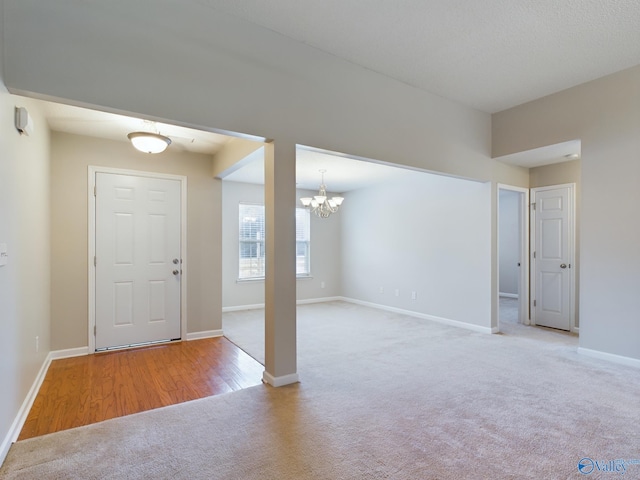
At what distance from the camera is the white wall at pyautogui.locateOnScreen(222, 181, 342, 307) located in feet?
21.2

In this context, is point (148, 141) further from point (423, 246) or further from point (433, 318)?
point (433, 318)

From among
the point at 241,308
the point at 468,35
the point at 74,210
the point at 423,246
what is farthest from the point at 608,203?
the point at 74,210

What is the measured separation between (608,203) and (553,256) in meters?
1.58

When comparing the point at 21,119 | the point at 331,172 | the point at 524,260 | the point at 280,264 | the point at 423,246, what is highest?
the point at 331,172

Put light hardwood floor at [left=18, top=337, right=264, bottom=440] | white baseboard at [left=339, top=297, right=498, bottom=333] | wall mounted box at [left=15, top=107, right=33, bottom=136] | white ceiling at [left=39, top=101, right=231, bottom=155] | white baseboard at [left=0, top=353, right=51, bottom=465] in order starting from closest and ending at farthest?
white baseboard at [left=0, top=353, right=51, bottom=465] → wall mounted box at [left=15, top=107, right=33, bottom=136] → light hardwood floor at [left=18, top=337, right=264, bottom=440] → white ceiling at [left=39, top=101, right=231, bottom=155] → white baseboard at [left=339, top=297, right=498, bottom=333]

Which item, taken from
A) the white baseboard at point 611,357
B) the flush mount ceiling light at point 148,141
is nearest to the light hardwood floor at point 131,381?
the flush mount ceiling light at point 148,141

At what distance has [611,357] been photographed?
3.61m

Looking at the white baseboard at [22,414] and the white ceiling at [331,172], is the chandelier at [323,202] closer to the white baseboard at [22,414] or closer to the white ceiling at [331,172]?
the white ceiling at [331,172]

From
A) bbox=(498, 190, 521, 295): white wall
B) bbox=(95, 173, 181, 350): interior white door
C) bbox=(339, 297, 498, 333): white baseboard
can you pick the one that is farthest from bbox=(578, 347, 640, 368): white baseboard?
bbox=(95, 173, 181, 350): interior white door

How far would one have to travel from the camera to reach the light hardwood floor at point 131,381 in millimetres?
2520

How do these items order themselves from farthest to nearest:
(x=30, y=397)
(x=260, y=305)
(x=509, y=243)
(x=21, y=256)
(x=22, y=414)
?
(x=509, y=243), (x=260, y=305), (x=30, y=397), (x=21, y=256), (x=22, y=414)

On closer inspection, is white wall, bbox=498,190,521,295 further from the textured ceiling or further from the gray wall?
the gray wall

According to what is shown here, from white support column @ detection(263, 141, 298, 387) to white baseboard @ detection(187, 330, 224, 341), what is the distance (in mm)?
1896

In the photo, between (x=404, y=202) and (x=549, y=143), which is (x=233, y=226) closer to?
(x=404, y=202)
